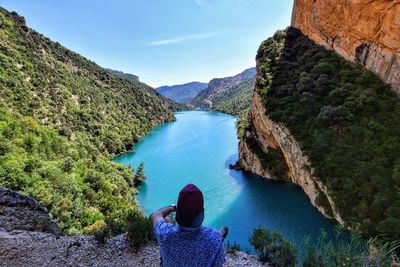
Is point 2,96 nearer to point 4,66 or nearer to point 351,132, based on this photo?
point 4,66

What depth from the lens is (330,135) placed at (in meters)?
25.0

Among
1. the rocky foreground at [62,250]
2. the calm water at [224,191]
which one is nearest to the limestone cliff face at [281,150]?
the calm water at [224,191]

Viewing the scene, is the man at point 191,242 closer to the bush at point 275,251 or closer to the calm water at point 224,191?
the bush at point 275,251

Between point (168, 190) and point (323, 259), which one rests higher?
point (323, 259)

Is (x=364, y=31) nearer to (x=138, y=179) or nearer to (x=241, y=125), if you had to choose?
(x=138, y=179)

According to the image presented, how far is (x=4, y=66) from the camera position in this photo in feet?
134

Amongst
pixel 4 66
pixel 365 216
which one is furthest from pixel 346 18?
pixel 4 66

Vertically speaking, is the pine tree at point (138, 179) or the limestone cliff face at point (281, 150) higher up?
the limestone cliff face at point (281, 150)

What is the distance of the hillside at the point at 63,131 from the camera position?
2277 cm

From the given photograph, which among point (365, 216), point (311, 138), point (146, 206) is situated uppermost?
point (311, 138)

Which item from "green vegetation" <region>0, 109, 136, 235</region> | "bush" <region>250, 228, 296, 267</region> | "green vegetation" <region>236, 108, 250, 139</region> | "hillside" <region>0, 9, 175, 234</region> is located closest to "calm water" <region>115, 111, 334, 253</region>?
"bush" <region>250, 228, 296, 267</region>

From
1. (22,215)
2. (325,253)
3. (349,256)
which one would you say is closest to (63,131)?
(22,215)

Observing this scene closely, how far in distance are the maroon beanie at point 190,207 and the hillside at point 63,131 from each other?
7003mm

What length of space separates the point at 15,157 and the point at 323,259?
81.7ft
